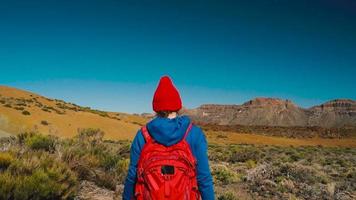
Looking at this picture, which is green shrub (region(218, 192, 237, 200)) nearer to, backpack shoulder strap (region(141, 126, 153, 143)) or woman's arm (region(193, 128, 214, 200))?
woman's arm (region(193, 128, 214, 200))

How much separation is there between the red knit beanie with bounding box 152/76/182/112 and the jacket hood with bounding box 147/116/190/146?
11 cm

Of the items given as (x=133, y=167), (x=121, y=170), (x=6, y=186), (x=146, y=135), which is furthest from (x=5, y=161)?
(x=146, y=135)

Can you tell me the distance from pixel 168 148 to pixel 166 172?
208 mm

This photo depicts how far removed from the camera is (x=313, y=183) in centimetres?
1133

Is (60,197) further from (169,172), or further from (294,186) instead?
(294,186)

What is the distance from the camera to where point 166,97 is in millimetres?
3594

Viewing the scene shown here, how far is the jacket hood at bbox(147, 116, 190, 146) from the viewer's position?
11.4 feet

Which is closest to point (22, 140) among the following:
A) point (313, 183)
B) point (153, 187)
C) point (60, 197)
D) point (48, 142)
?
point (48, 142)

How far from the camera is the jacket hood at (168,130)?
11.4ft

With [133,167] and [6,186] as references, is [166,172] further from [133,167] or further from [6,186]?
[6,186]

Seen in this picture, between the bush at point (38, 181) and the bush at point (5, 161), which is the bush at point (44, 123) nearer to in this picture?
the bush at point (38, 181)

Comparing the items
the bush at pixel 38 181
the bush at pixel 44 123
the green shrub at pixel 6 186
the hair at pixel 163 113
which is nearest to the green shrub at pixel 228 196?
the bush at pixel 38 181

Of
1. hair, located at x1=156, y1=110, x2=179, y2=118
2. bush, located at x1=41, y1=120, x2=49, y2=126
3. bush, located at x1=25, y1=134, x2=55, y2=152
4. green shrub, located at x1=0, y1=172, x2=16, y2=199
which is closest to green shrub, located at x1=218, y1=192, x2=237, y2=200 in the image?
bush, located at x1=25, y1=134, x2=55, y2=152

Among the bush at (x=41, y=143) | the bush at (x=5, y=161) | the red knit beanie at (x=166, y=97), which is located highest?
the red knit beanie at (x=166, y=97)
